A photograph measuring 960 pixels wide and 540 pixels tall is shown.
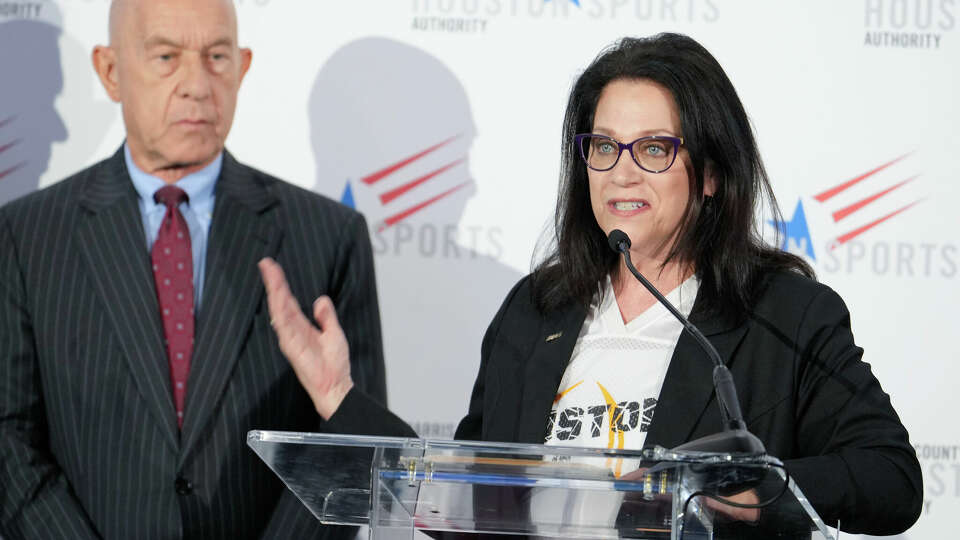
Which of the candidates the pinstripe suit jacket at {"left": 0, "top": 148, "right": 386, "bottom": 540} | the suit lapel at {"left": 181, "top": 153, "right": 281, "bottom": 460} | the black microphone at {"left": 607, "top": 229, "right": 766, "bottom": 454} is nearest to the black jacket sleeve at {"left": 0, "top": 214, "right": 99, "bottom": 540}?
the pinstripe suit jacket at {"left": 0, "top": 148, "right": 386, "bottom": 540}

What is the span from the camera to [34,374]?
288cm

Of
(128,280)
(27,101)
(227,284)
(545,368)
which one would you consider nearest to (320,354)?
(545,368)

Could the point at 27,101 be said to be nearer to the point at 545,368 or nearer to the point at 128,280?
the point at 128,280

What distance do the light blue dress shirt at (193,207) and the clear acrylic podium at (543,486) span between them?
126 centimetres

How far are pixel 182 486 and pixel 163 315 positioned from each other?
0.43m

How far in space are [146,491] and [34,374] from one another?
418 mm

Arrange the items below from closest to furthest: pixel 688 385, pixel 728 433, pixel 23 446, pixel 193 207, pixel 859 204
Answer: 1. pixel 728 433
2. pixel 688 385
3. pixel 23 446
4. pixel 193 207
5. pixel 859 204

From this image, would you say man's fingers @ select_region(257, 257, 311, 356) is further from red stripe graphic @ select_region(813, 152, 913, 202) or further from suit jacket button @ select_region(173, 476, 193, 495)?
red stripe graphic @ select_region(813, 152, 913, 202)

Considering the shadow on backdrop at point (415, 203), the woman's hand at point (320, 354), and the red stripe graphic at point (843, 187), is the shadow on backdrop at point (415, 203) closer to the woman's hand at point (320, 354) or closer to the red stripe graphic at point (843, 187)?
the red stripe graphic at point (843, 187)

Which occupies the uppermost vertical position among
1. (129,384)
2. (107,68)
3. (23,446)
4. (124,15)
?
(124,15)

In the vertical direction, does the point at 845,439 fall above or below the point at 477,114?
below

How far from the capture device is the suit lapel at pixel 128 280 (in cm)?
280

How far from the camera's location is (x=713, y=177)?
2.42m

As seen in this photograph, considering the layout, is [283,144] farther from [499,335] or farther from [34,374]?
[499,335]
